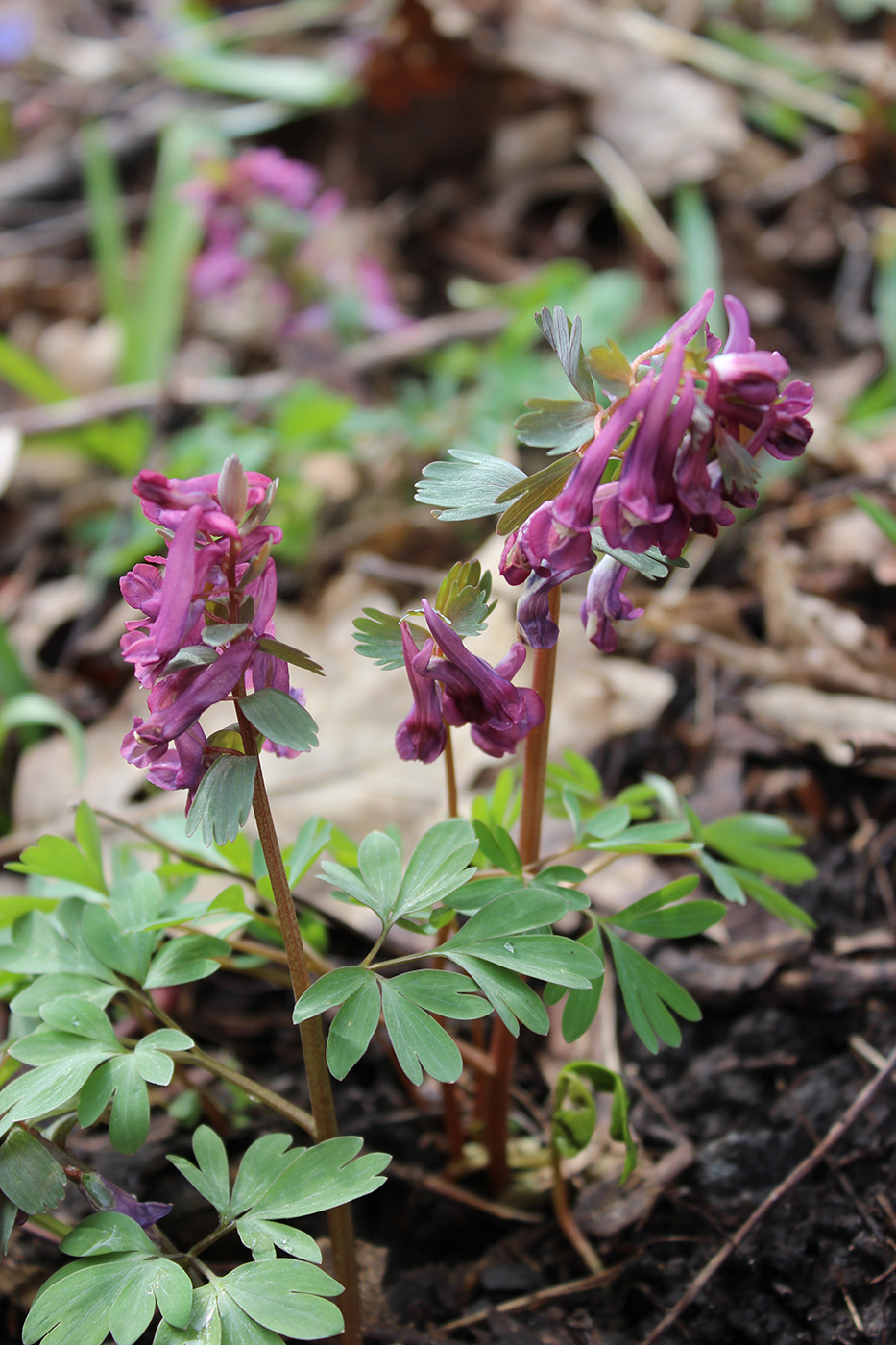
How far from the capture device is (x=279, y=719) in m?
0.88

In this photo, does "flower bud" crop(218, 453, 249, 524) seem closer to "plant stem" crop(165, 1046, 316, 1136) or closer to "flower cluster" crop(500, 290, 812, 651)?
"flower cluster" crop(500, 290, 812, 651)

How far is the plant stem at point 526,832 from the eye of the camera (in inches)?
41.9

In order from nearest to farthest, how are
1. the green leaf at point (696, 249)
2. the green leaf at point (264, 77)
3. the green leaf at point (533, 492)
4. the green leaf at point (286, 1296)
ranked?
the green leaf at point (286, 1296)
the green leaf at point (533, 492)
the green leaf at point (696, 249)
the green leaf at point (264, 77)

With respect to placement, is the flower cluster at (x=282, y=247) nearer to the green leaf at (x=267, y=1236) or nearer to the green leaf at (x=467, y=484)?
the green leaf at (x=467, y=484)

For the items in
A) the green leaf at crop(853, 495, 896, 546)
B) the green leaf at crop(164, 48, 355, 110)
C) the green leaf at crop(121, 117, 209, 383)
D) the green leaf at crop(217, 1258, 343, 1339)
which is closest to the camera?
the green leaf at crop(217, 1258, 343, 1339)

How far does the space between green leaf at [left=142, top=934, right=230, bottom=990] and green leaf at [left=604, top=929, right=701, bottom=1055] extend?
0.45m

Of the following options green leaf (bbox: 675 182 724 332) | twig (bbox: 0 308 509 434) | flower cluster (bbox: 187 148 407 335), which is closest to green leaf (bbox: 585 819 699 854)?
twig (bbox: 0 308 509 434)

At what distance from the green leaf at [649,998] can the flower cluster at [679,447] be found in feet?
1.55

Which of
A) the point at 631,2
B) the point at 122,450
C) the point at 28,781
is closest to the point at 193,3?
the point at 631,2

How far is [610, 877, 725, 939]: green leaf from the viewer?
111 centimetres

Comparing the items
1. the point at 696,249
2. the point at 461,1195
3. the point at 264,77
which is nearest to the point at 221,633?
the point at 461,1195

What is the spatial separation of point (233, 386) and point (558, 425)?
267 cm

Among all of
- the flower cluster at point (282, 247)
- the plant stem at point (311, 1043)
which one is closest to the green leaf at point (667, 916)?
the plant stem at point (311, 1043)

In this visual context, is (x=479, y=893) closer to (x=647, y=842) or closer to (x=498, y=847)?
(x=498, y=847)
